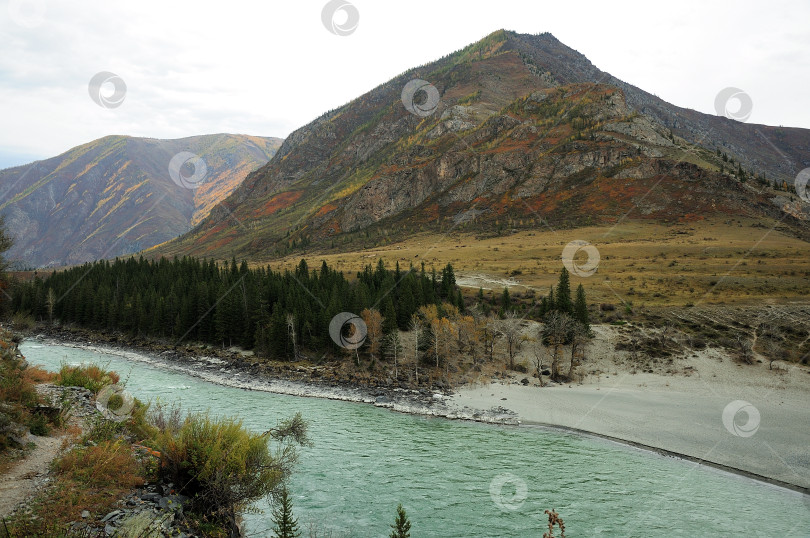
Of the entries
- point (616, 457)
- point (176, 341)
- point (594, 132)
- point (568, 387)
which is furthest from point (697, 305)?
point (594, 132)

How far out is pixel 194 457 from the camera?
488 inches

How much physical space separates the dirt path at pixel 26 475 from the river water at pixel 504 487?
769 cm

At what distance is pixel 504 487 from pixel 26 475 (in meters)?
20.4

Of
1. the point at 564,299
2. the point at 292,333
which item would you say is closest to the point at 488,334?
the point at 564,299

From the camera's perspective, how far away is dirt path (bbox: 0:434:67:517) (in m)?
9.15

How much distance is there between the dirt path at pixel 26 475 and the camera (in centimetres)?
915

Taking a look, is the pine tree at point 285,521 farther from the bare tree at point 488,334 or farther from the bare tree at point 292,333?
the bare tree at point 292,333

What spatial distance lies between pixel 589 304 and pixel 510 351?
2290 cm

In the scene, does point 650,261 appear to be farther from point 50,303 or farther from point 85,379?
point 50,303

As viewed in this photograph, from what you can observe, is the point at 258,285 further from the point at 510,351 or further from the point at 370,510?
the point at 370,510

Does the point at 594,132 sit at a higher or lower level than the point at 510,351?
higher

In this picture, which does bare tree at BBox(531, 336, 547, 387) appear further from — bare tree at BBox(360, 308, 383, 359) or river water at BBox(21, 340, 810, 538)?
river water at BBox(21, 340, 810, 538)

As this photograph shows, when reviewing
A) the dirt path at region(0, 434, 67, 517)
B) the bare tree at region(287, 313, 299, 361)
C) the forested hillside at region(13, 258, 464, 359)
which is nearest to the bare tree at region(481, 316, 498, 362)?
the forested hillside at region(13, 258, 464, 359)

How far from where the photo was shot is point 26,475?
33.6 feet
